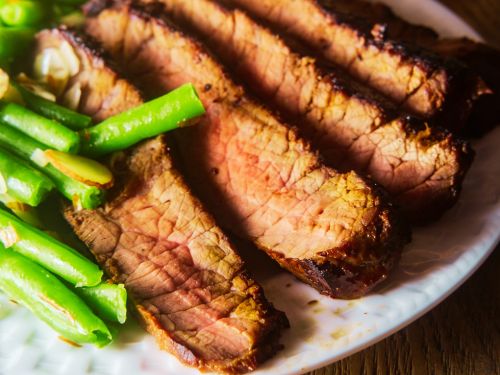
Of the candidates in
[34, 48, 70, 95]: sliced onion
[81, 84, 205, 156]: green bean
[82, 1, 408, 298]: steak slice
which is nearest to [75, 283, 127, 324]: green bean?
[82, 1, 408, 298]: steak slice

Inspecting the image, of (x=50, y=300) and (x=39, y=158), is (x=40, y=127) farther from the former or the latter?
(x=50, y=300)

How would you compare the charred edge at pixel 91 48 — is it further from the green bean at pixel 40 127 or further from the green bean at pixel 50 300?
the green bean at pixel 50 300

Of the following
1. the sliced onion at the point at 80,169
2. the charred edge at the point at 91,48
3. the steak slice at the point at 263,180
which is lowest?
the sliced onion at the point at 80,169

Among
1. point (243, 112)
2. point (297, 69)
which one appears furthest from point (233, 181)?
point (297, 69)

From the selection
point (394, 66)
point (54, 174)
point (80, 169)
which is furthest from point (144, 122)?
point (394, 66)

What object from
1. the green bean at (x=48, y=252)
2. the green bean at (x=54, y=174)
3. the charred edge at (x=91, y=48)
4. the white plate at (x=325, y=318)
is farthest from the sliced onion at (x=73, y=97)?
the white plate at (x=325, y=318)

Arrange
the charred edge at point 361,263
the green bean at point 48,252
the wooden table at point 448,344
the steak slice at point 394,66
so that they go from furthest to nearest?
the steak slice at point 394,66, the wooden table at point 448,344, the green bean at point 48,252, the charred edge at point 361,263
